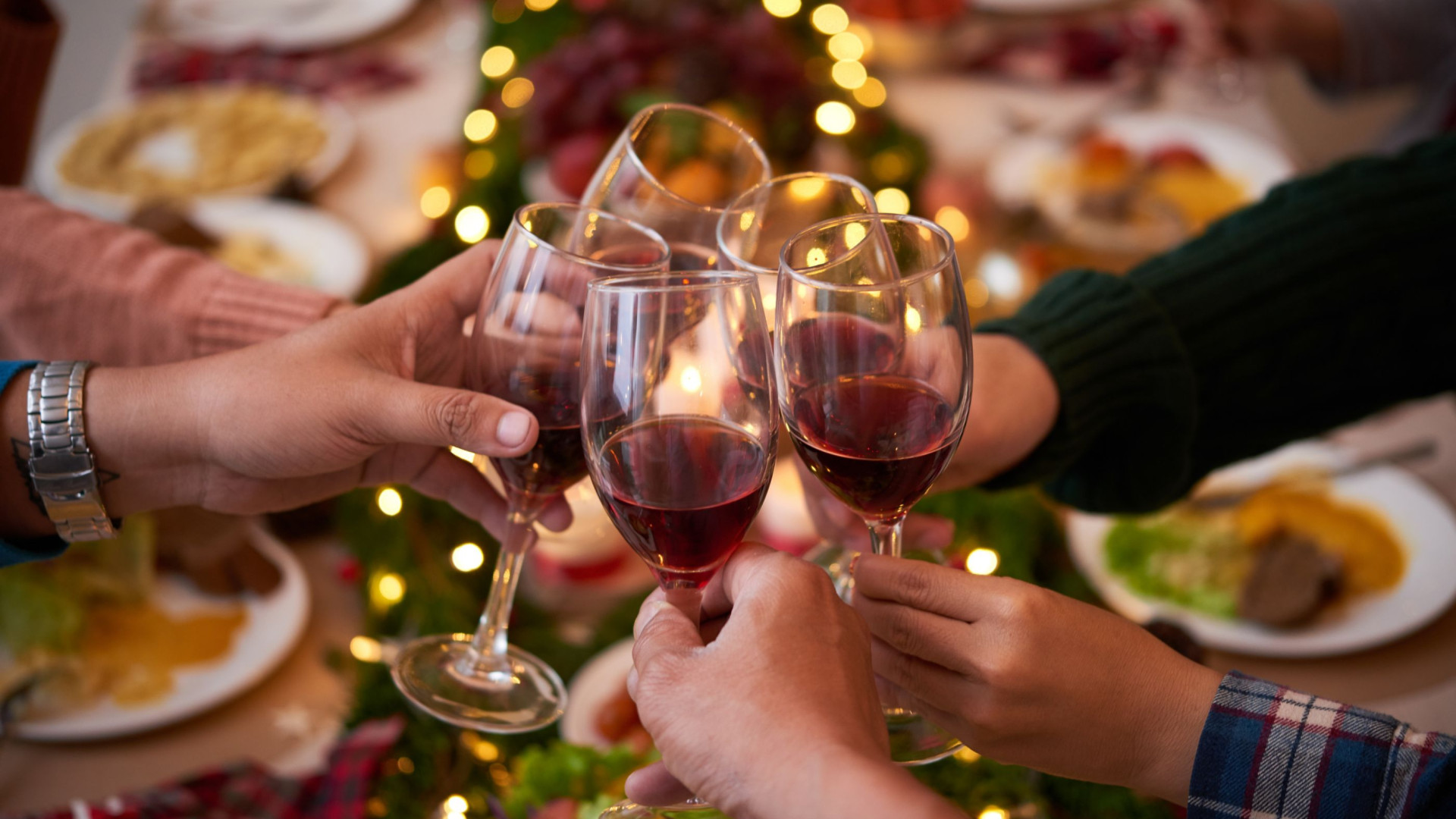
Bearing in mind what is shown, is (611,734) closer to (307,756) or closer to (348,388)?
(307,756)

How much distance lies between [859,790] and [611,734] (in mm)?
634

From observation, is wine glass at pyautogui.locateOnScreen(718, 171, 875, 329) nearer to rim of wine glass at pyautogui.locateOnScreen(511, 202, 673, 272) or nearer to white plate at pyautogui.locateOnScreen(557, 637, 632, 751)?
rim of wine glass at pyautogui.locateOnScreen(511, 202, 673, 272)

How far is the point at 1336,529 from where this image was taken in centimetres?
146

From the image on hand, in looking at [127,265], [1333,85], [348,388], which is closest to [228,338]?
[127,265]

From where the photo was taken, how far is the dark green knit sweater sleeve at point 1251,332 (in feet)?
3.87

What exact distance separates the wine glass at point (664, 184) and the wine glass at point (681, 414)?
0.51 feet

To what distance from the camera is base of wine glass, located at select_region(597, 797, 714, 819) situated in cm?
77

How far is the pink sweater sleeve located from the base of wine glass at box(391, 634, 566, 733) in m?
0.41

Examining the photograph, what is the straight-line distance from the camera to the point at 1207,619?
134 cm

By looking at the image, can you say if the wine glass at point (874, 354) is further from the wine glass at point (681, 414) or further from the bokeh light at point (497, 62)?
the bokeh light at point (497, 62)

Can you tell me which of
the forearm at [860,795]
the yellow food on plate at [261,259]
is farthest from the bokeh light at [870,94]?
the forearm at [860,795]

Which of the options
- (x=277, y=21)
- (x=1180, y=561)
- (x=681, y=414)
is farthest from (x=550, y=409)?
(x=277, y=21)

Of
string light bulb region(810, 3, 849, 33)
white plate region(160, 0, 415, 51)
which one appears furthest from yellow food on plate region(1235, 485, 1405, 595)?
white plate region(160, 0, 415, 51)

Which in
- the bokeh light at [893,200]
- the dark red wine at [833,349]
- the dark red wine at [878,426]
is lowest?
the dark red wine at [878,426]
